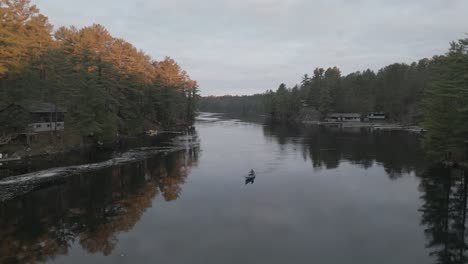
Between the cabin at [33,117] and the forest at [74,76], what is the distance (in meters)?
0.20

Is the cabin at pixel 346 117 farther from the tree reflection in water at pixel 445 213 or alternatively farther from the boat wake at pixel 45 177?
the boat wake at pixel 45 177

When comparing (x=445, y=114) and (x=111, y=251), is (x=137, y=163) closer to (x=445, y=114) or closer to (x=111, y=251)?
(x=111, y=251)

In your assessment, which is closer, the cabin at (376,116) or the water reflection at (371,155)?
the water reflection at (371,155)

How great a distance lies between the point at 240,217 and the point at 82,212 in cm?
1073

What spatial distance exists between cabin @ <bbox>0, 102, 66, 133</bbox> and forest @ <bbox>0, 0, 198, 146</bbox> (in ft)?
0.66

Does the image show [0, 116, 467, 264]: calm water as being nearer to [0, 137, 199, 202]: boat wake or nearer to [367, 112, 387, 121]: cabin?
[0, 137, 199, 202]: boat wake

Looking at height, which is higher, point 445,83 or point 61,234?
point 445,83

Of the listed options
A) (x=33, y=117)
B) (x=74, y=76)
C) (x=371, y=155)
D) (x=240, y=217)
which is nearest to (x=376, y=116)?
(x=371, y=155)

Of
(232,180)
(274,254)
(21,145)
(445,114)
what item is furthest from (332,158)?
(21,145)

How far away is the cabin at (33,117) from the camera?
39.4 meters

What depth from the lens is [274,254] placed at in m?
17.0

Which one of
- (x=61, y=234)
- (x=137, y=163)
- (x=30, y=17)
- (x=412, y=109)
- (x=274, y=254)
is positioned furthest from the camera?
(x=412, y=109)

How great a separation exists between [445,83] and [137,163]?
35.2 meters

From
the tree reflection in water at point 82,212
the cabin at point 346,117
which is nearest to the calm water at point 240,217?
the tree reflection in water at point 82,212
